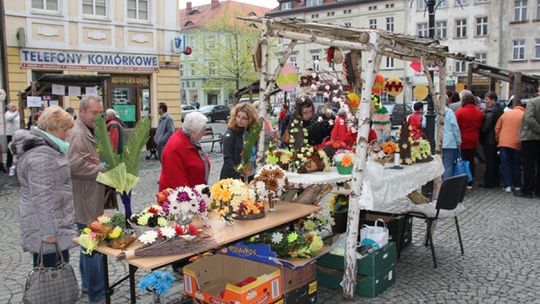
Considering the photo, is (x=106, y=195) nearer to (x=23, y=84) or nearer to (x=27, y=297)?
(x=27, y=297)

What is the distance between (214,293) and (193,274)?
22 cm

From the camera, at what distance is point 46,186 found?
3418 millimetres

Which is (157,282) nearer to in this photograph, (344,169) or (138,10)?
(344,169)

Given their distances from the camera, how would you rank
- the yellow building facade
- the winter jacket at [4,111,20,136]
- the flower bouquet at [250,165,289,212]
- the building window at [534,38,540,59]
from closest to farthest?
the flower bouquet at [250,165,289,212] < the winter jacket at [4,111,20,136] < the yellow building facade < the building window at [534,38,540,59]

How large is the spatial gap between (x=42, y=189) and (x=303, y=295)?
210 cm

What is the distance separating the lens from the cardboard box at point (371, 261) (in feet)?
14.4

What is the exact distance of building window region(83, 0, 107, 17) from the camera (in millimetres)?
16216


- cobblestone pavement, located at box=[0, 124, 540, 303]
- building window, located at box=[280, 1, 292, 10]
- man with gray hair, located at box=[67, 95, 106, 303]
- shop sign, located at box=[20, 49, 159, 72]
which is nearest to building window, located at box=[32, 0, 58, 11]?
shop sign, located at box=[20, 49, 159, 72]

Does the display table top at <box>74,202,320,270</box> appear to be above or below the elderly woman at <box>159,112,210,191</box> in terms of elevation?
below

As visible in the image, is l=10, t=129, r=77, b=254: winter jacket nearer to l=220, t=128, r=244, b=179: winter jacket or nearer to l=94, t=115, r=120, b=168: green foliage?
l=94, t=115, r=120, b=168: green foliage

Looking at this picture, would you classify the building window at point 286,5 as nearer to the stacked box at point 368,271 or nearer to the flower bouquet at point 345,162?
the flower bouquet at point 345,162

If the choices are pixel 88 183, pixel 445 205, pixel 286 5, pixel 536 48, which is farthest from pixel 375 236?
pixel 286 5

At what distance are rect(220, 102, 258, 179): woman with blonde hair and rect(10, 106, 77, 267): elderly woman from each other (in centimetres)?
179

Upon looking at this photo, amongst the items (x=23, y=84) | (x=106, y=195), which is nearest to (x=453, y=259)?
(x=106, y=195)
